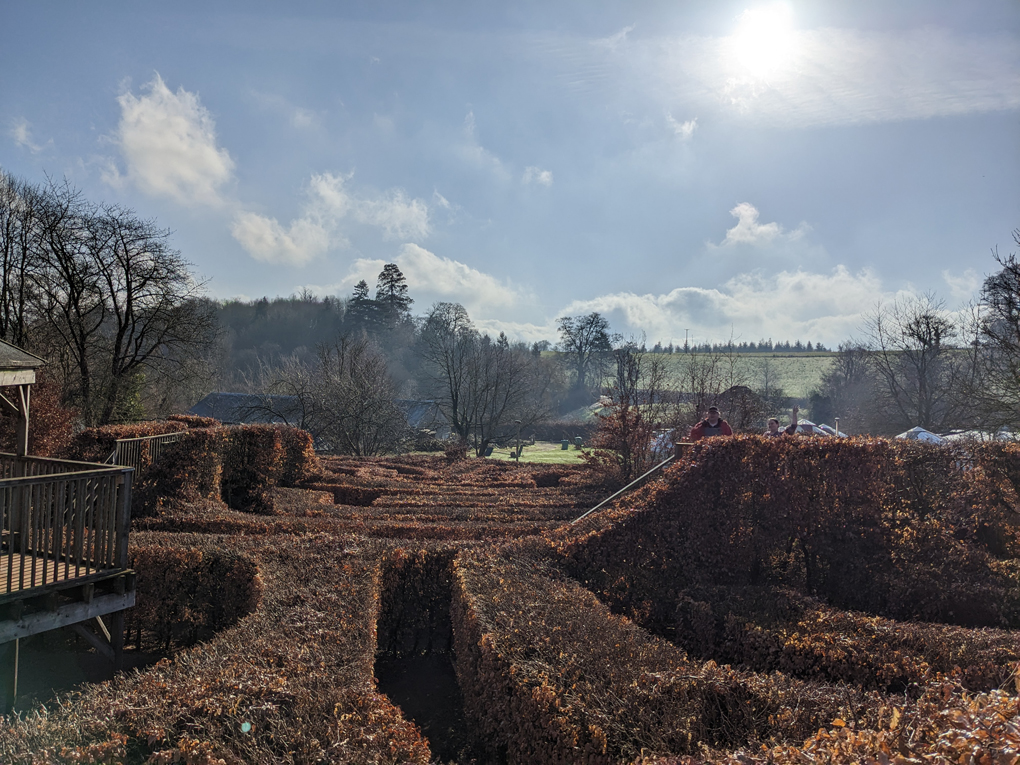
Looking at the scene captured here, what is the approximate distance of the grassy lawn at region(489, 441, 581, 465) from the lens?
1307 inches

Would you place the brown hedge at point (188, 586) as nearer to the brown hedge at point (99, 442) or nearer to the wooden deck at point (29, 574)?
the wooden deck at point (29, 574)

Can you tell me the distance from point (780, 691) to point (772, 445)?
479cm

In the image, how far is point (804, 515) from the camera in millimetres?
8188

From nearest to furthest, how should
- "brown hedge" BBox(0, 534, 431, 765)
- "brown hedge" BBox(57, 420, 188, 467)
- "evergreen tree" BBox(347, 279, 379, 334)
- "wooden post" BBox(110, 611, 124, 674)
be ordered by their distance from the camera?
"brown hedge" BBox(0, 534, 431, 765) < "wooden post" BBox(110, 611, 124, 674) < "brown hedge" BBox(57, 420, 188, 467) < "evergreen tree" BBox(347, 279, 379, 334)

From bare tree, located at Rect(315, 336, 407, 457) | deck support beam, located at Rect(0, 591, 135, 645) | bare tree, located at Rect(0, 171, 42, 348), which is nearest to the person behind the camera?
deck support beam, located at Rect(0, 591, 135, 645)

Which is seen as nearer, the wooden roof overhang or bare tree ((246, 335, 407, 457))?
the wooden roof overhang

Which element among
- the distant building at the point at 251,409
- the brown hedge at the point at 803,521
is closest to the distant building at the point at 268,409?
the distant building at the point at 251,409

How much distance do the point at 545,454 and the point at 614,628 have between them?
103 feet

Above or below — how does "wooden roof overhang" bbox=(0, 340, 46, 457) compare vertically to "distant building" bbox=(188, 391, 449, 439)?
above

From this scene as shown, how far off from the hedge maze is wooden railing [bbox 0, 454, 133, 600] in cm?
103

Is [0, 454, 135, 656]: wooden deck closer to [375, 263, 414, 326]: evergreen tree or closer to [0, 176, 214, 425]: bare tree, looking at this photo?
[0, 176, 214, 425]: bare tree

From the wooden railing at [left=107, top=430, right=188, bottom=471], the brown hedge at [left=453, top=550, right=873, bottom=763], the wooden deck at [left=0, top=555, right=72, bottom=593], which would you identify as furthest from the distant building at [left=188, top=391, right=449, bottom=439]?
the brown hedge at [left=453, top=550, right=873, bottom=763]

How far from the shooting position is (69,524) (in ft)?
20.0

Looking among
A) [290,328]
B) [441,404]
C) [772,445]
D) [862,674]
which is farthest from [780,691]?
[290,328]
